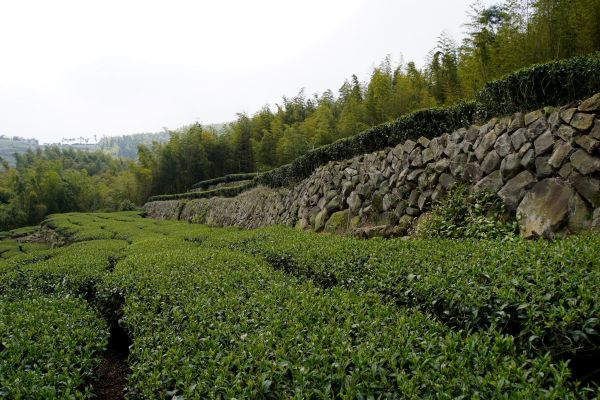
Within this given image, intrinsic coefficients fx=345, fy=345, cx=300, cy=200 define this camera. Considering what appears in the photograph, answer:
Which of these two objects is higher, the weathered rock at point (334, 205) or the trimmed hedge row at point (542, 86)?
the trimmed hedge row at point (542, 86)

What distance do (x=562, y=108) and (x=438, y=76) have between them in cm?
754

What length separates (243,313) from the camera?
3.09 meters

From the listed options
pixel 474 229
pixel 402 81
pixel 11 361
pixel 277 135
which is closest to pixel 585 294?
pixel 474 229

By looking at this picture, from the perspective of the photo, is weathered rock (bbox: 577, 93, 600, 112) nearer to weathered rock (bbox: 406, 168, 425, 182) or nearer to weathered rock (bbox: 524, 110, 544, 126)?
weathered rock (bbox: 524, 110, 544, 126)

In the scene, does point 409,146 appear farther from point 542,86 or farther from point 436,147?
point 542,86

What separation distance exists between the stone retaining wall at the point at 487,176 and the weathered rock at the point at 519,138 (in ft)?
0.06

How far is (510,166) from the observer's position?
5738 mm

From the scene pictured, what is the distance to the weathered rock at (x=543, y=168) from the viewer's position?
519 centimetres

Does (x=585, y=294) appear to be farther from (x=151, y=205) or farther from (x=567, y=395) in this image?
(x=151, y=205)

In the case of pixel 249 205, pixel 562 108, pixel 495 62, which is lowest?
pixel 249 205

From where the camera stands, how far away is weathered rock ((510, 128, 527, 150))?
5668 millimetres

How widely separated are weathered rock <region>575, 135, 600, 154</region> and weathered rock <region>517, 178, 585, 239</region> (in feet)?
1.76

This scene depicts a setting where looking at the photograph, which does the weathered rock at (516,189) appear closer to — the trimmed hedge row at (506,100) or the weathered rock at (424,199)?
the trimmed hedge row at (506,100)

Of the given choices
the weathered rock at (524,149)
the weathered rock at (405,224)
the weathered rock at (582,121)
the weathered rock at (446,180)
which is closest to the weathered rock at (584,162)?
the weathered rock at (582,121)
